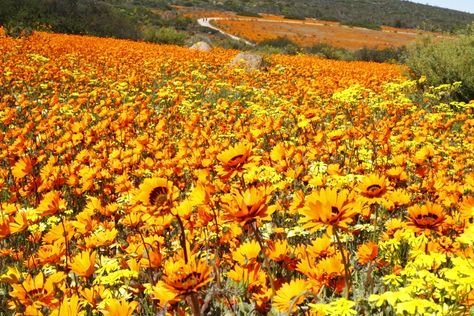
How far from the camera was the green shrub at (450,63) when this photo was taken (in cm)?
1202

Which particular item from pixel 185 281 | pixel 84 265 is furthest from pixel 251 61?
pixel 185 281

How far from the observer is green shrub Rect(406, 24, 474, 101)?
12016 mm

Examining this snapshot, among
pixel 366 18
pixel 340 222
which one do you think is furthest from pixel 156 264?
pixel 366 18

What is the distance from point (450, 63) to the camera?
12367mm

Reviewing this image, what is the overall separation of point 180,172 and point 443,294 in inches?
115

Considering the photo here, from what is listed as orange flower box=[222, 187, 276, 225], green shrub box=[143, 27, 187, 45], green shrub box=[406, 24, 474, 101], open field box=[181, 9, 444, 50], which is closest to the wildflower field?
orange flower box=[222, 187, 276, 225]

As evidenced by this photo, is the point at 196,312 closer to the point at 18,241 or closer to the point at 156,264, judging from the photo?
the point at 156,264

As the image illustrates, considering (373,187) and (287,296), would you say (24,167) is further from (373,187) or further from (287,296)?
(373,187)

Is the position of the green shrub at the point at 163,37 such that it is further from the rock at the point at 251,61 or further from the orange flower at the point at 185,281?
the orange flower at the point at 185,281

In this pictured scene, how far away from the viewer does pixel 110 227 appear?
10.7 ft

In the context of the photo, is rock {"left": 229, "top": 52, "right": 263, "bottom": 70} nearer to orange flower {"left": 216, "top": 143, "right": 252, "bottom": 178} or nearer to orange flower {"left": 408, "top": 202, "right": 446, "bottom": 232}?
orange flower {"left": 216, "top": 143, "right": 252, "bottom": 178}

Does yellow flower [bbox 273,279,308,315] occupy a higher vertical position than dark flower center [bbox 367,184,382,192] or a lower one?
lower

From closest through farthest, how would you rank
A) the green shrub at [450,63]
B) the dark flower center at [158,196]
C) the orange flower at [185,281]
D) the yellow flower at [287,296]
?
the orange flower at [185,281]
the yellow flower at [287,296]
the dark flower center at [158,196]
the green shrub at [450,63]

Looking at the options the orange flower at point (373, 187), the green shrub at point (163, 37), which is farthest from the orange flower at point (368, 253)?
the green shrub at point (163, 37)
